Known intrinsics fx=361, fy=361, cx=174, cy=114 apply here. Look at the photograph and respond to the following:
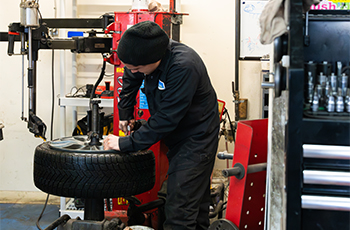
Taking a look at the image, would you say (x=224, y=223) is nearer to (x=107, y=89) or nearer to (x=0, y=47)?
(x=107, y=89)

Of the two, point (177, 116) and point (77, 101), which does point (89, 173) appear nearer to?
point (177, 116)

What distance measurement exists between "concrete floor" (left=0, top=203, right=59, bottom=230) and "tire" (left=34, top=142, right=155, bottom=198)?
128 centimetres

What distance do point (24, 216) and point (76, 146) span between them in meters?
1.53

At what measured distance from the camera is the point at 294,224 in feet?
3.51

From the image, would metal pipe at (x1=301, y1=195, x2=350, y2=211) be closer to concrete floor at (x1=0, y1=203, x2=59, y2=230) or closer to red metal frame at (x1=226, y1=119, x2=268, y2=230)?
red metal frame at (x1=226, y1=119, x2=268, y2=230)

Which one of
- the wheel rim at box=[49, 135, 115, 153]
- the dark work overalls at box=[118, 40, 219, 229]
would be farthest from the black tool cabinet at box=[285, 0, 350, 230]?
the wheel rim at box=[49, 135, 115, 153]

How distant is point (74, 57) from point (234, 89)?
1.59 meters

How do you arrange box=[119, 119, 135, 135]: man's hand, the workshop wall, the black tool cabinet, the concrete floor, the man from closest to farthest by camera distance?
the black tool cabinet, the man, box=[119, 119, 135, 135]: man's hand, the concrete floor, the workshop wall

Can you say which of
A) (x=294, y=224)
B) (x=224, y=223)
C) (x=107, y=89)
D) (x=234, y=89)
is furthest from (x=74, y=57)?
(x=294, y=224)

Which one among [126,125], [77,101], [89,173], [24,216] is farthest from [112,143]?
[24,216]

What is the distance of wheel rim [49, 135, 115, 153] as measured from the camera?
5.91 ft

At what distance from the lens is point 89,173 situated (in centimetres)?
171

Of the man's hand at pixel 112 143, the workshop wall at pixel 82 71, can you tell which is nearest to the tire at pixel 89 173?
the man's hand at pixel 112 143

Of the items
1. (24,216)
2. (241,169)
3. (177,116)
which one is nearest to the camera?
(241,169)
